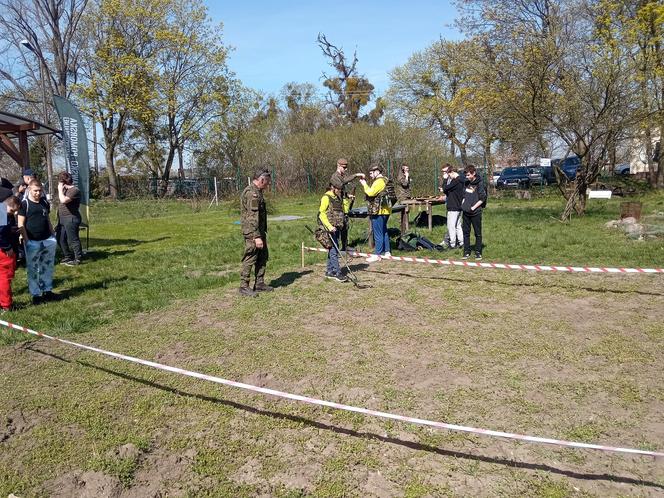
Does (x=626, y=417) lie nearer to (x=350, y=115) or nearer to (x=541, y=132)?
(x=541, y=132)

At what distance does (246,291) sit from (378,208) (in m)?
2.97

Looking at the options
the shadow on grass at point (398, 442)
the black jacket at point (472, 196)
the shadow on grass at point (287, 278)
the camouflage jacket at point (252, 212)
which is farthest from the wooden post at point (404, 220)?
the shadow on grass at point (398, 442)

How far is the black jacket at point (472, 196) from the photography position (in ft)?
30.7

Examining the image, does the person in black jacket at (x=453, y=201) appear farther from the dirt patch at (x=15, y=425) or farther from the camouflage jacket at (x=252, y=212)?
the dirt patch at (x=15, y=425)

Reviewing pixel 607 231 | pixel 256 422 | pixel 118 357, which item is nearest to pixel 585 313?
pixel 256 422

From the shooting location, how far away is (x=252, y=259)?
7.40 metres

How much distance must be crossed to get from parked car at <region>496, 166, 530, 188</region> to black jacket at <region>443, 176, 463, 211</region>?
21.9 metres

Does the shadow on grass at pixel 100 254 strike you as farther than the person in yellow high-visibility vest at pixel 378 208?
Yes

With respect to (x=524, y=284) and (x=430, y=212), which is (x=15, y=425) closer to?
(x=524, y=284)

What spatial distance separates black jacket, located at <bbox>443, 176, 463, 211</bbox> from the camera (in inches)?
398

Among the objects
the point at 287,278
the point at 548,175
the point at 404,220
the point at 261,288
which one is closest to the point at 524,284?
the point at 287,278

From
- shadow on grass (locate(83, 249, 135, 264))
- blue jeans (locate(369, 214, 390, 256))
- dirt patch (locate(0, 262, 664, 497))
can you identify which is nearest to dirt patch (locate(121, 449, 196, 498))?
dirt patch (locate(0, 262, 664, 497))

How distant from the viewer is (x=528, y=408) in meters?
3.90

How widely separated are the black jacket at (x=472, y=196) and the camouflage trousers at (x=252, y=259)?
398 cm
